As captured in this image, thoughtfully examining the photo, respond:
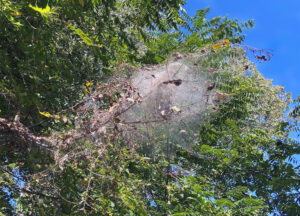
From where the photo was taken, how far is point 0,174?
3008mm

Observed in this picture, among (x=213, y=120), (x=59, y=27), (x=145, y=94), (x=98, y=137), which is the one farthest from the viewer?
(x=213, y=120)

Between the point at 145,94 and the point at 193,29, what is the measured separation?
6.58 ft

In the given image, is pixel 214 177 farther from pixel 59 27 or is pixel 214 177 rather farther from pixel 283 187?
pixel 59 27

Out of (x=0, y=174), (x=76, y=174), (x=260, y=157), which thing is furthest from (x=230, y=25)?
(x=0, y=174)

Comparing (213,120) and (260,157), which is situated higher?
(213,120)

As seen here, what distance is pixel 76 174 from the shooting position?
12.0ft

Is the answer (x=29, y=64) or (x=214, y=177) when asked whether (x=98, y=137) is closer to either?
(x=29, y=64)

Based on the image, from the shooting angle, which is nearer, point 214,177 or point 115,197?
point 115,197

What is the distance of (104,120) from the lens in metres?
2.50

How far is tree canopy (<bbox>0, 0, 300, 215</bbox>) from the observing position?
8.84ft

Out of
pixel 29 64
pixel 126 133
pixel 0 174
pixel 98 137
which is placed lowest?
pixel 0 174

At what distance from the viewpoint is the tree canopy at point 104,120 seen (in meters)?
2.69

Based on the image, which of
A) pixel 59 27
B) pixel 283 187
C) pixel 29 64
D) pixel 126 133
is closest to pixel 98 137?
pixel 126 133

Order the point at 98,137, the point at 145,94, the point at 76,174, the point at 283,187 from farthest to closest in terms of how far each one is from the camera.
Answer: the point at 283,187, the point at 76,174, the point at 145,94, the point at 98,137
